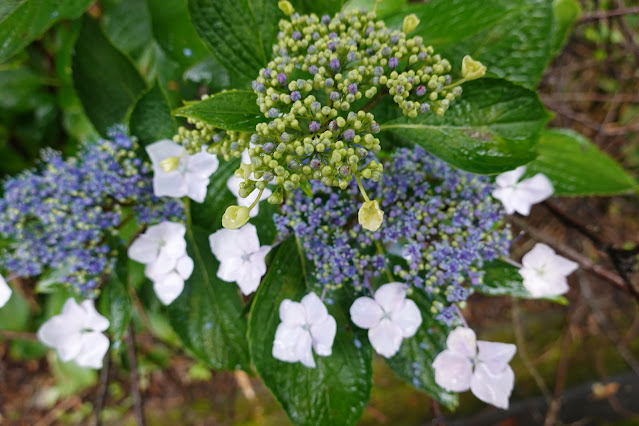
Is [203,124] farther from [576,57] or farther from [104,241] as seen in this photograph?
[576,57]

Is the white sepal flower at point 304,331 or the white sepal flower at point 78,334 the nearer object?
the white sepal flower at point 304,331

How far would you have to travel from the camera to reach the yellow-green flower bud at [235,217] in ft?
2.08

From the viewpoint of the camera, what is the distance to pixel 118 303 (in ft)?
3.16

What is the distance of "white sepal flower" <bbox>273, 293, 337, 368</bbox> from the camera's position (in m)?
0.79

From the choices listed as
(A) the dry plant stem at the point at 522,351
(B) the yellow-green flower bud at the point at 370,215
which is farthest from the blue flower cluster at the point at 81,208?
(A) the dry plant stem at the point at 522,351

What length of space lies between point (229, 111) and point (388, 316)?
0.45 m

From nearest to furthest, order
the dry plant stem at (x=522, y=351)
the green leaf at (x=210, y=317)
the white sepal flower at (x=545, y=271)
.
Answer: the white sepal flower at (x=545, y=271) → the green leaf at (x=210, y=317) → the dry plant stem at (x=522, y=351)

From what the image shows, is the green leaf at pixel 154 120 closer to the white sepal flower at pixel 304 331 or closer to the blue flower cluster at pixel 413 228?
the blue flower cluster at pixel 413 228

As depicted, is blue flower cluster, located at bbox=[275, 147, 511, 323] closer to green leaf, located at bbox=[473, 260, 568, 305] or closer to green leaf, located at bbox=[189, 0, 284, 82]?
green leaf, located at bbox=[473, 260, 568, 305]

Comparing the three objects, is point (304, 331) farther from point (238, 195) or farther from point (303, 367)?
point (238, 195)

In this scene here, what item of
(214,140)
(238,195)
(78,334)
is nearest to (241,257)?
(238,195)

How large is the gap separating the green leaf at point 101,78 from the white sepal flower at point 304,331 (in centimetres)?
64

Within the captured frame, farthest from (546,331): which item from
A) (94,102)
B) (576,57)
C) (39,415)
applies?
(39,415)

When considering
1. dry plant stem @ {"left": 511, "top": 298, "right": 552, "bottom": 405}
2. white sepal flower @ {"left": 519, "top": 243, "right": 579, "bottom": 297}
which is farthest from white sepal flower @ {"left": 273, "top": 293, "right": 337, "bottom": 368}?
dry plant stem @ {"left": 511, "top": 298, "right": 552, "bottom": 405}
